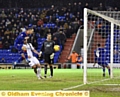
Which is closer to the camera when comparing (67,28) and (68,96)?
(68,96)

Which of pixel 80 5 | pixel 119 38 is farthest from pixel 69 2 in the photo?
pixel 119 38

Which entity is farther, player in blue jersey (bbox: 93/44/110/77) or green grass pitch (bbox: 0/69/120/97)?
player in blue jersey (bbox: 93/44/110/77)

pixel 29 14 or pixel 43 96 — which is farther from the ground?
pixel 29 14

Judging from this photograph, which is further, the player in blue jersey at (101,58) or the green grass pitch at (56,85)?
the player in blue jersey at (101,58)

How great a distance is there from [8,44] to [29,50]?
756 inches

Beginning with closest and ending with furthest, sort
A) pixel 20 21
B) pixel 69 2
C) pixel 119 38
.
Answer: pixel 119 38 < pixel 20 21 < pixel 69 2

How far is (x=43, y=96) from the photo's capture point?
7527mm

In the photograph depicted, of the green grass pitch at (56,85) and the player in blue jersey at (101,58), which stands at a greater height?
the player in blue jersey at (101,58)

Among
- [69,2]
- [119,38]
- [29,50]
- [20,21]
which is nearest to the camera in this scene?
[29,50]

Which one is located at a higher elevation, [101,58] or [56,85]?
[101,58]

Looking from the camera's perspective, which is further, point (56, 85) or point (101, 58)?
point (101, 58)

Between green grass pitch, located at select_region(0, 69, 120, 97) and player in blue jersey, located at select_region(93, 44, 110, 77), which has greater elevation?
player in blue jersey, located at select_region(93, 44, 110, 77)

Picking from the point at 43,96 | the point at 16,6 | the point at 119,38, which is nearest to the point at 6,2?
the point at 16,6

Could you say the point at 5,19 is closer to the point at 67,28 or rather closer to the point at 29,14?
the point at 29,14
